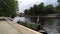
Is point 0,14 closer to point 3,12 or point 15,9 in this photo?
point 3,12

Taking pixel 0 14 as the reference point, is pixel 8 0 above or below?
above

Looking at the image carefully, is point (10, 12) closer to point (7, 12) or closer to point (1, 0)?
point (7, 12)

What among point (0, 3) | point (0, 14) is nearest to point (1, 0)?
point (0, 3)

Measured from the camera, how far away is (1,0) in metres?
108

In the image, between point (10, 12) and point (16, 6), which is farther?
point (16, 6)

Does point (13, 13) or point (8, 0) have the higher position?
point (8, 0)

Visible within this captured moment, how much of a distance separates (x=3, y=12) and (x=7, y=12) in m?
2.01

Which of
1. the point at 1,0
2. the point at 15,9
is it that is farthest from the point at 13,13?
the point at 1,0

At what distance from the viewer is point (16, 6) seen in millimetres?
109312

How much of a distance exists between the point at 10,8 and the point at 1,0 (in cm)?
764

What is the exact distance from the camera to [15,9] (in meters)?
108

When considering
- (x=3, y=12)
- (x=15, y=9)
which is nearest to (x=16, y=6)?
(x=15, y=9)

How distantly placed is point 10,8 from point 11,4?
2.45m

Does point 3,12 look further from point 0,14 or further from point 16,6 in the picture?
point 16,6
